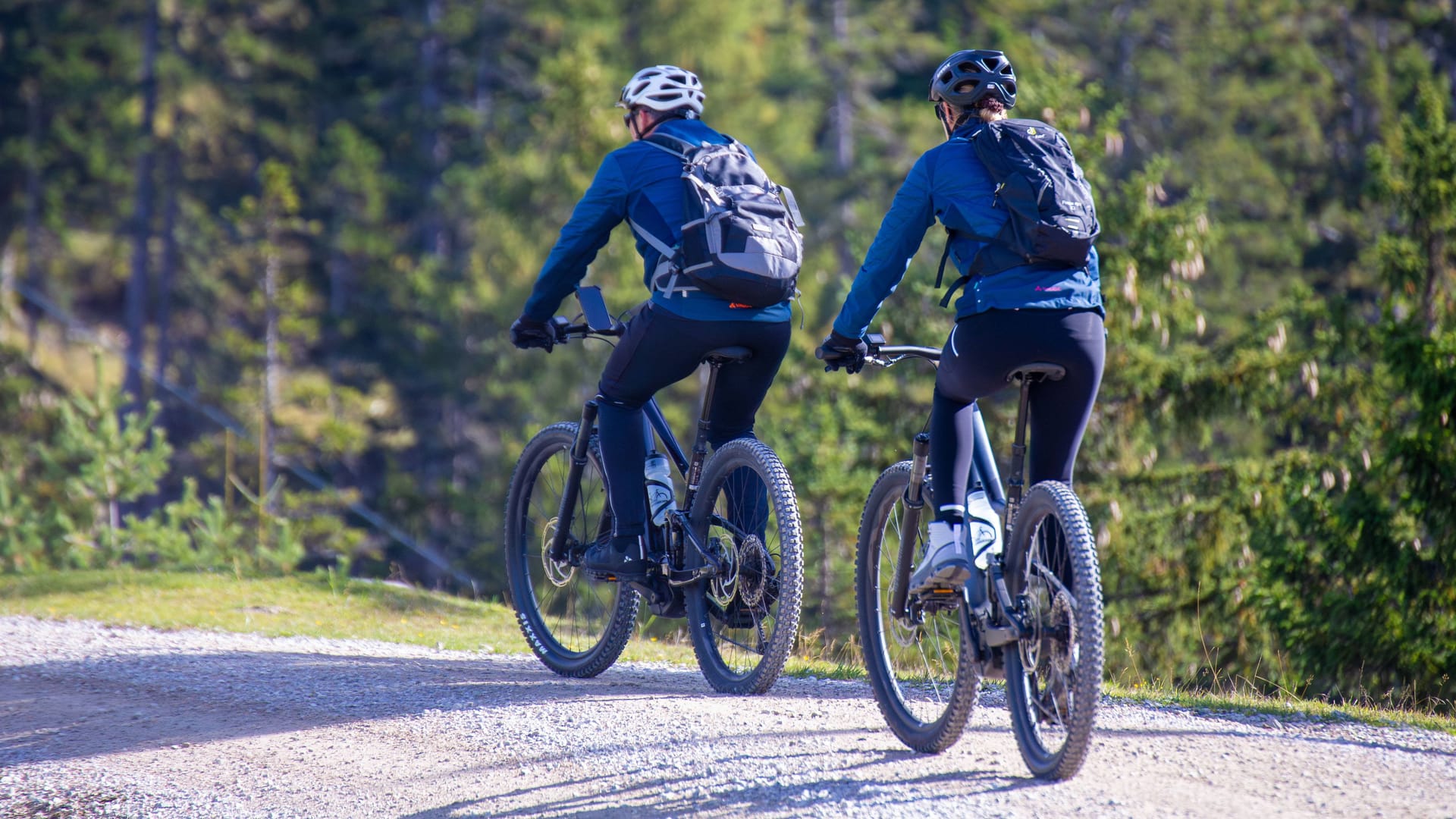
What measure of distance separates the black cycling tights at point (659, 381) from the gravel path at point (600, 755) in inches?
34.0

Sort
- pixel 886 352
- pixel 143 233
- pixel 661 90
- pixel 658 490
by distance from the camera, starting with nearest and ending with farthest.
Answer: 1. pixel 886 352
2. pixel 661 90
3. pixel 658 490
4. pixel 143 233

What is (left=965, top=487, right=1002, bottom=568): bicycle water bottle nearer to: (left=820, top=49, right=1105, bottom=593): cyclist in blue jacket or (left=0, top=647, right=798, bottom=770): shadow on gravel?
(left=820, top=49, right=1105, bottom=593): cyclist in blue jacket

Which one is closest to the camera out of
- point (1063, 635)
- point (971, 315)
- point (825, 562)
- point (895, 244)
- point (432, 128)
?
point (1063, 635)

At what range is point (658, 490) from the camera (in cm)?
579

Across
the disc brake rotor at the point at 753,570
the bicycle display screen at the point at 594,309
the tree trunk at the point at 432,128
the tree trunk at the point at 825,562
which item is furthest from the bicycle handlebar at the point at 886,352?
the tree trunk at the point at 432,128

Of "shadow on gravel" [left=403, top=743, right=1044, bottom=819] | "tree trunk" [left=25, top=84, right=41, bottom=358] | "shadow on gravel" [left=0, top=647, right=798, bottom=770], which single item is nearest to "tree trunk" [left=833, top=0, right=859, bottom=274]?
"tree trunk" [left=25, top=84, right=41, bottom=358]

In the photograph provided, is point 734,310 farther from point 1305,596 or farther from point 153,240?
point 153,240

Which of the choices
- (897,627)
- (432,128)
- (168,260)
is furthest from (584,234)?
(168,260)

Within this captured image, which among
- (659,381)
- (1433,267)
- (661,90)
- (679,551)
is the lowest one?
(679,551)

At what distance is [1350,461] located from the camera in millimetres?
12969

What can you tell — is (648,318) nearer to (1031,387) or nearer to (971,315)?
(971,315)

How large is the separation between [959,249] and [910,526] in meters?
0.99

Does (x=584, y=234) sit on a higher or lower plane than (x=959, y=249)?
higher

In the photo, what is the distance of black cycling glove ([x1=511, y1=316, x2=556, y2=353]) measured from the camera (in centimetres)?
599
